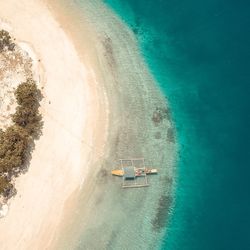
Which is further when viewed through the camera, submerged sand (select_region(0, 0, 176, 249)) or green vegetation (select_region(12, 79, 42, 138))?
green vegetation (select_region(12, 79, 42, 138))

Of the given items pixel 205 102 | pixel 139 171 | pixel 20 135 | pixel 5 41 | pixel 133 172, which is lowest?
pixel 20 135

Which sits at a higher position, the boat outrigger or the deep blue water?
the deep blue water

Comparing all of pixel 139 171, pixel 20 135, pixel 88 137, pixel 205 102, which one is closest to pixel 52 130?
pixel 20 135

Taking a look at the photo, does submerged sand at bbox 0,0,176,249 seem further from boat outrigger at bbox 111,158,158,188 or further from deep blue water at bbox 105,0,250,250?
deep blue water at bbox 105,0,250,250

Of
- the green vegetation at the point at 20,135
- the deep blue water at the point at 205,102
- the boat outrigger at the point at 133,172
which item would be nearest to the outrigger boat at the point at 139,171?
the boat outrigger at the point at 133,172

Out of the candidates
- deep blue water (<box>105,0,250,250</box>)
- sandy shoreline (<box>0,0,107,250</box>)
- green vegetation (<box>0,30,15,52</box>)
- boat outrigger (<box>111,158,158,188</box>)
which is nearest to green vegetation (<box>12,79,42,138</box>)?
sandy shoreline (<box>0,0,107,250</box>)

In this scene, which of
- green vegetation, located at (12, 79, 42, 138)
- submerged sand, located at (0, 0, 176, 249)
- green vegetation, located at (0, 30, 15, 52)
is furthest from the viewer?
green vegetation, located at (0, 30, 15, 52)

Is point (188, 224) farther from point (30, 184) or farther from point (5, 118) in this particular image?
point (5, 118)

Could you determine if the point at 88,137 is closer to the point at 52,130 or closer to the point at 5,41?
the point at 52,130
